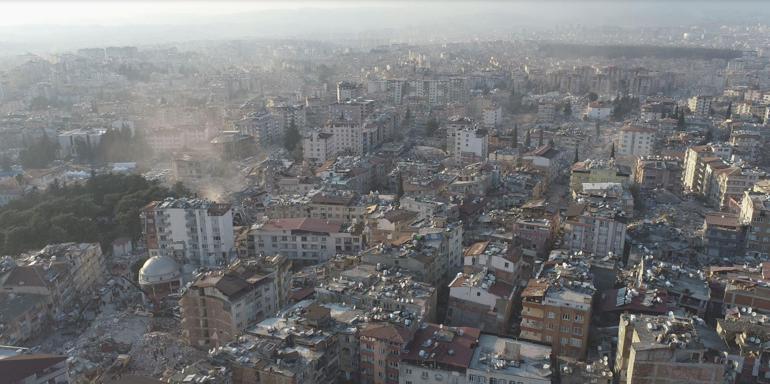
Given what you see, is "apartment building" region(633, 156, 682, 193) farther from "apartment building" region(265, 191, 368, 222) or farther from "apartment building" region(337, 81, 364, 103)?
"apartment building" region(337, 81, 364, 103)

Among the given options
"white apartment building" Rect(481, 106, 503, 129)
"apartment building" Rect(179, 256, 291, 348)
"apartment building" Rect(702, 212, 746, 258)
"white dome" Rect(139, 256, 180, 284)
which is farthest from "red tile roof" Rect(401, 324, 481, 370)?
"white apartment building" Rect(481, 106, 503, 129)

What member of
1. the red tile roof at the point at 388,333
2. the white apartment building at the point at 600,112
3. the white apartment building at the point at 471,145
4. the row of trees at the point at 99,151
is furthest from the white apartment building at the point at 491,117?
the red tile roof at the point at 388,333

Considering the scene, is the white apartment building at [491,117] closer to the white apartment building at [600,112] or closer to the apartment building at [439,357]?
the white apartment building at [600,112]

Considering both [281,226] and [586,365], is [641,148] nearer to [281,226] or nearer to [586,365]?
[281,226]

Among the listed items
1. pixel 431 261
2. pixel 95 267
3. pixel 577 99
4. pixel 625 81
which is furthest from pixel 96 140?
pixel 625 81

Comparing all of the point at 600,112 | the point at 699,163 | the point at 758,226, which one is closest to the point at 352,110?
the point at 600,112

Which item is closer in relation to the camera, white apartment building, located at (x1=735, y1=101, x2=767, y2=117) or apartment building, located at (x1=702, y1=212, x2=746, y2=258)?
apartment building, located at (x1=702, y1=212, x2=746, y2=258)
